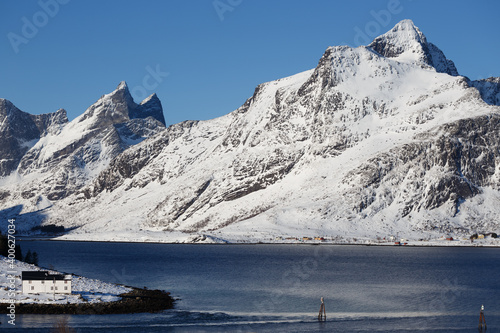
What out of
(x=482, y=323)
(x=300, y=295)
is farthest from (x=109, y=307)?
(x=482, y=323)

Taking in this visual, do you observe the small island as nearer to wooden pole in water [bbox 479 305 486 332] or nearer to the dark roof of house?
the dark roof of house

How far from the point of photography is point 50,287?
103250 mm

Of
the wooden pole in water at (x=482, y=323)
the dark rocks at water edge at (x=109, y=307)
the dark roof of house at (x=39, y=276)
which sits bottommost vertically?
the wooden pole in water at (x=482, y=323)

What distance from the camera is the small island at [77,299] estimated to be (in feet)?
321

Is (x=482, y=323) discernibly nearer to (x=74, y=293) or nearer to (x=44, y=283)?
(x=74, y=293)

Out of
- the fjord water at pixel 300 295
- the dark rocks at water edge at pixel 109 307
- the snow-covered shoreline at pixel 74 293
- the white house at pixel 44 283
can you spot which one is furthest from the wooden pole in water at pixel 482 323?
the white house at pixel 44 283

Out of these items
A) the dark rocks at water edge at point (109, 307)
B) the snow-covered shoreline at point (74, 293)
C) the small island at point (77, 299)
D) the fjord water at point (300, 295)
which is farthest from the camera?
the snow-covered shoreline at point (74, 293)

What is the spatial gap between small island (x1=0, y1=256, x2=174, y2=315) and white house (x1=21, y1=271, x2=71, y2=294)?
0.45 feet

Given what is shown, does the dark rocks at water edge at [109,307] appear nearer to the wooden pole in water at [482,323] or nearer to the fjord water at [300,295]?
the fjord water at [300,295]

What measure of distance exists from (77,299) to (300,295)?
3805 centimetres

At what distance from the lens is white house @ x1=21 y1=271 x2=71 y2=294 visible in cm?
10269

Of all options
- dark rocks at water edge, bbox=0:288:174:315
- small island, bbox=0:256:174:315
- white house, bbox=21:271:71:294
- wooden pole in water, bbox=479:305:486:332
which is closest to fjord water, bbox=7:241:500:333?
wooden pole in water, bbox=479:305:486:332

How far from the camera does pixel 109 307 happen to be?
100m

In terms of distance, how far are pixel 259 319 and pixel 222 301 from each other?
16.5 metres
